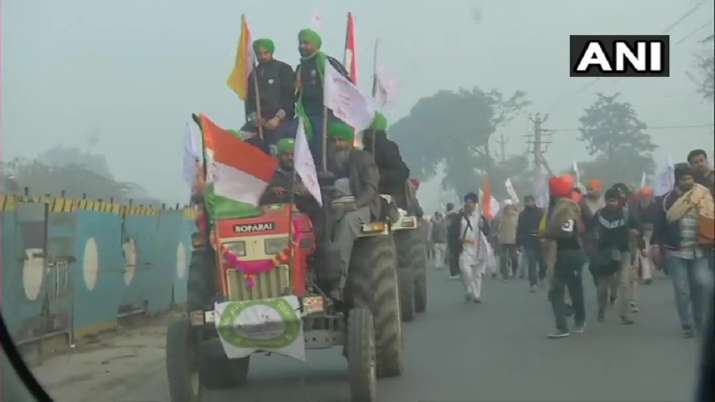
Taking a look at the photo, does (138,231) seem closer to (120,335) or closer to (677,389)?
(120,335)

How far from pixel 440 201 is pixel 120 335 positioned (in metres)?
3.12

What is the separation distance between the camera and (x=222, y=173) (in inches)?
211

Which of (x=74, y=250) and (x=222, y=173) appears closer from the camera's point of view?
(x=222, y=173)

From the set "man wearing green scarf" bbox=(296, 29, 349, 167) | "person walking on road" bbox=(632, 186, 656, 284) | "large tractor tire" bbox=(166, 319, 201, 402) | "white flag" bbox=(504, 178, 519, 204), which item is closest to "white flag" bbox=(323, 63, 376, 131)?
"man wearing green scarf" bbox=(296, 29, 349, 167)

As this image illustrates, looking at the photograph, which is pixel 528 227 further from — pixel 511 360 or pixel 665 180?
pixel 665 180

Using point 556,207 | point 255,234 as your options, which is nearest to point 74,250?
point 255,234

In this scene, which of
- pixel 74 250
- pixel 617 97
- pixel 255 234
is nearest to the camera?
pixel 617 97

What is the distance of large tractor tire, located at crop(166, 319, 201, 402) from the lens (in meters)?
5.80

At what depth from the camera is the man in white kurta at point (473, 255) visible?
543 cm

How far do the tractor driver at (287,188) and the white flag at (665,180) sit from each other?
1694 millimetres

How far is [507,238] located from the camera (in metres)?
5.59

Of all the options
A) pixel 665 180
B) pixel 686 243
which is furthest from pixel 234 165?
pixel 686 243

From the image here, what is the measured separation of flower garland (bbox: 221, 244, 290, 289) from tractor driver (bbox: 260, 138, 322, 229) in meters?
0.26

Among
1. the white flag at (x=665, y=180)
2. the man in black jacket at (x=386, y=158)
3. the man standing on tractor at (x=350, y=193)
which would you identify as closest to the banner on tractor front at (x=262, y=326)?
the man standing on tractor at (x=350, y=193)
